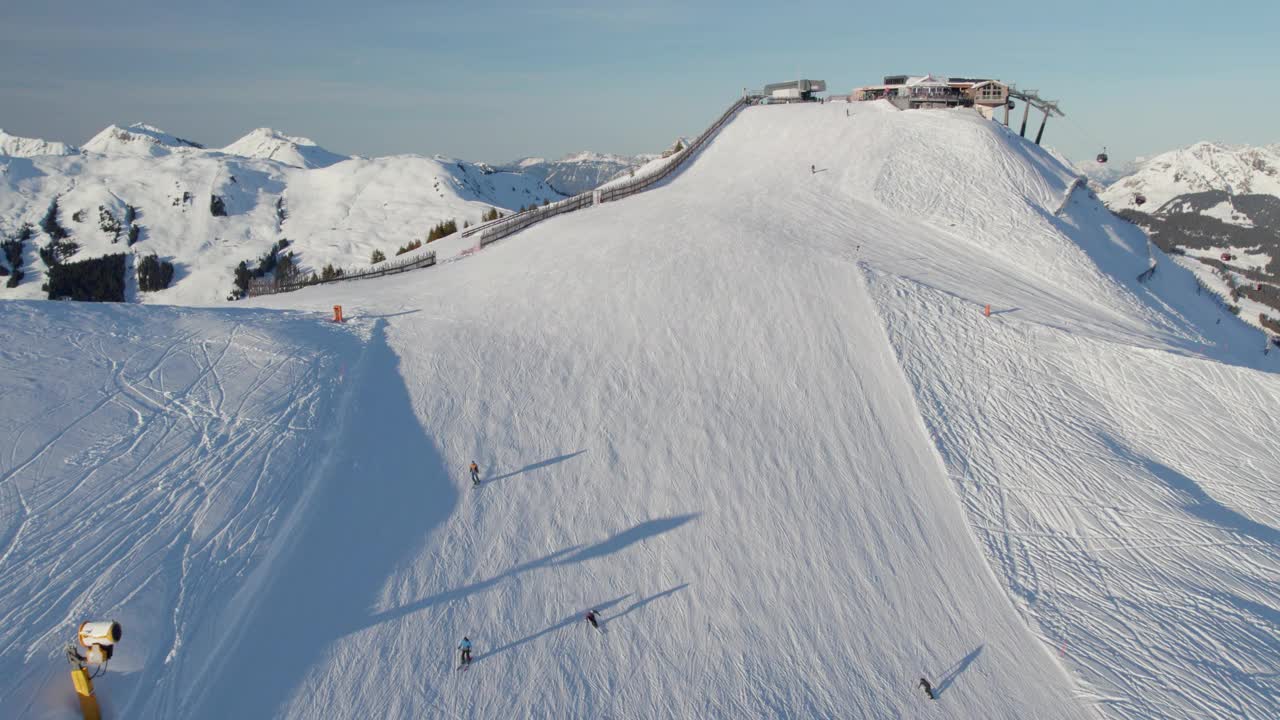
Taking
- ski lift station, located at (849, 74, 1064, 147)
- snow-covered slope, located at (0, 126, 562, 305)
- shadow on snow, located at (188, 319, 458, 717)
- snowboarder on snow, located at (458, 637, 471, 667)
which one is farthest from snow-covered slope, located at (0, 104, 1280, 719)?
snow-covered slope, located at (0, 126, 562, 305)

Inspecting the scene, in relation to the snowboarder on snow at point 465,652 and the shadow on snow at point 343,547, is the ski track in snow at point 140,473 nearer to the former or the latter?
the shadow on snow at point 343,547

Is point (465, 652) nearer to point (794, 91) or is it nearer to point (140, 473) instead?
point (140, 473)

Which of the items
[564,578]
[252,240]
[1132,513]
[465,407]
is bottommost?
[252,240]

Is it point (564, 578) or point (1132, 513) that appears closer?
point (564, 578)

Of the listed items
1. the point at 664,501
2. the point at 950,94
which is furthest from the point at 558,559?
the point at 950,94

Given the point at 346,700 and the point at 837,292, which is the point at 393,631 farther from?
the point at 837,292

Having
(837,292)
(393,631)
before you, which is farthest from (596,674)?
(837,292)

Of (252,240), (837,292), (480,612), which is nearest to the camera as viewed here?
(480,612)

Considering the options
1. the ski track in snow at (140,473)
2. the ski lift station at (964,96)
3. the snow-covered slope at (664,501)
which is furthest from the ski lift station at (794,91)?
the ski track in snow at (140,473)

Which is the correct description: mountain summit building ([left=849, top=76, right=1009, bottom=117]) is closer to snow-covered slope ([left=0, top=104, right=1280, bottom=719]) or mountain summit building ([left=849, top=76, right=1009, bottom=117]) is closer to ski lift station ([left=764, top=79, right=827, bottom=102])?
ski lift station ([left=764, top=79, right=827, bottom=102])
